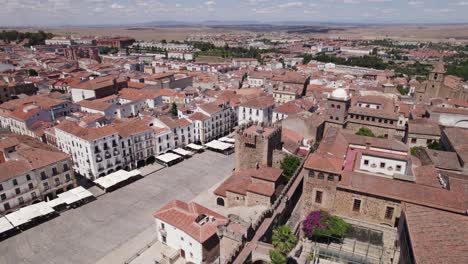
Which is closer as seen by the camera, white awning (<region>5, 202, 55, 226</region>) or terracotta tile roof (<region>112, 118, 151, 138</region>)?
white awning (<region>5, 202, 55, 226</region>)

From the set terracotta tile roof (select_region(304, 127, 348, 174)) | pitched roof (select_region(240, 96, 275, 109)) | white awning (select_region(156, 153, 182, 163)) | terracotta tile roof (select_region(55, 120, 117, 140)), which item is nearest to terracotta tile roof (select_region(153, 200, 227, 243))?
terracotta tile roof (select_region(304, 127, 348, 174))

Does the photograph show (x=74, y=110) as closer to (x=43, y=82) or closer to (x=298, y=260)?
(x=43, y=82)

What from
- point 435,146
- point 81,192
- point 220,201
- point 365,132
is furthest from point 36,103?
point 435,146

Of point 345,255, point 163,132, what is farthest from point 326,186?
point 163,132

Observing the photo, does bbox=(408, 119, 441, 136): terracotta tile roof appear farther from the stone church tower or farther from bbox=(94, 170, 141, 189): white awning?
bbox=(94, 170, 141, 189): white awning

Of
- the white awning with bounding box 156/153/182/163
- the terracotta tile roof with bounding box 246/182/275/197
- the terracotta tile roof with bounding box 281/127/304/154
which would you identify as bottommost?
the white awning with bounding box 156/153/182/163

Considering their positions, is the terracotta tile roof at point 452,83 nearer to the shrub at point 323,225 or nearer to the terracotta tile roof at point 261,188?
the terracotta tile roof at point 261,188

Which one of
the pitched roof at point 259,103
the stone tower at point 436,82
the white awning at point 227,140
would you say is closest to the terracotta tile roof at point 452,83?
the stone tower at point 436,82
